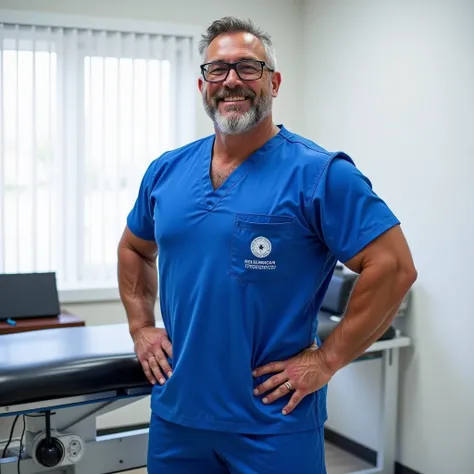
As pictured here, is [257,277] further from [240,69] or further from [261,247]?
[240,69]

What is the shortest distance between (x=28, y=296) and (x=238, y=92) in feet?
6.07

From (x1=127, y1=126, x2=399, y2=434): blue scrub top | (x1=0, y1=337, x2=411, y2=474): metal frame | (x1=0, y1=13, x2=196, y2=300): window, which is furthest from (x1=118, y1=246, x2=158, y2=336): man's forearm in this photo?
(x1=0, y1=13, x2=196, y2=300): window

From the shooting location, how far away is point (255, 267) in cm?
143

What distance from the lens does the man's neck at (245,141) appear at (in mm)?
1559

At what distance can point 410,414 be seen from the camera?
10.00 ft

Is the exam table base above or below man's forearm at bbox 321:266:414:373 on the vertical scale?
below

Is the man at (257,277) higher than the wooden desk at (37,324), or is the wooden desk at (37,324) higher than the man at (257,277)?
the man at (257,277)

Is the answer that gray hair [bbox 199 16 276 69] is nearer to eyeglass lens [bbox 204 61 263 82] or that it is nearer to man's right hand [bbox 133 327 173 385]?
eyeglass lens [bbox 204 61 263 82]

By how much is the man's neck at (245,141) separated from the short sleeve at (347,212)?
0.67ft

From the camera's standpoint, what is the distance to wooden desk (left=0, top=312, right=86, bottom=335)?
2.85 meters

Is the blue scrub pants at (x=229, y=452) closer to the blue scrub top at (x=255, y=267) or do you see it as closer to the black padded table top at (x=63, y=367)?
the blue scrub top at (x=255, y=267)

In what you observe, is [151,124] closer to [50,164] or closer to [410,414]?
[50,164]

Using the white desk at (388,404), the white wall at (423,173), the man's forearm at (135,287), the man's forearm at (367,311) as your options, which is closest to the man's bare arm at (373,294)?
the man's forearm at (367,311)

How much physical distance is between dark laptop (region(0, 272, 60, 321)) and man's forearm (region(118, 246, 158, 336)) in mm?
1293
